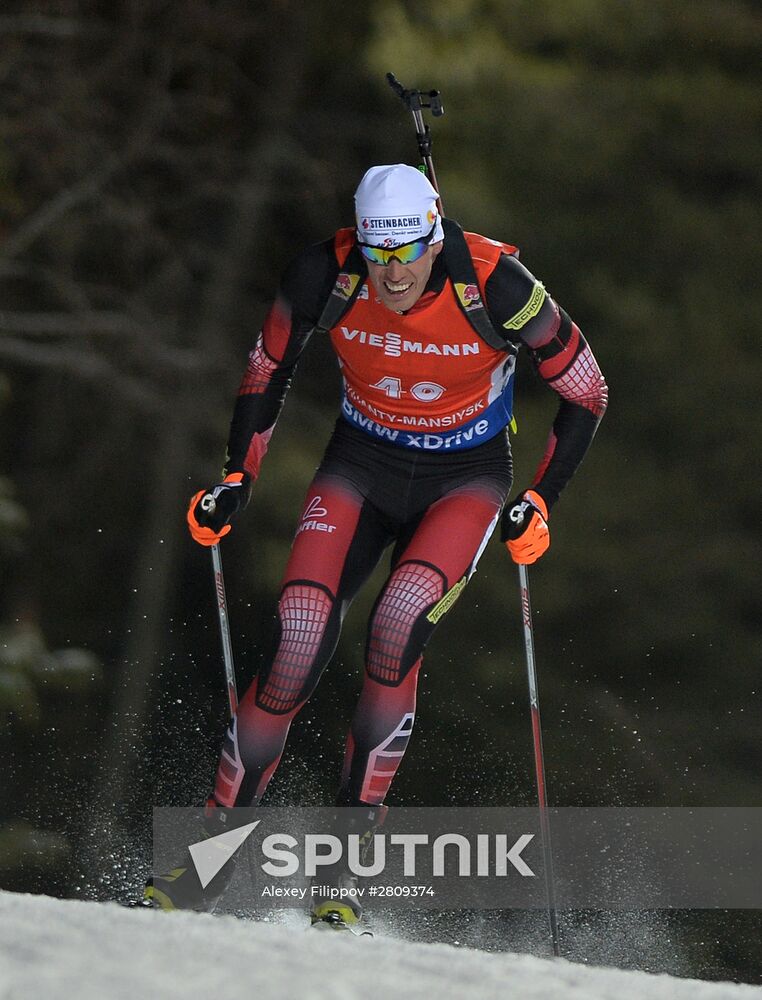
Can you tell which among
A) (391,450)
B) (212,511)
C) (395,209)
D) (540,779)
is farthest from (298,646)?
(395,209)

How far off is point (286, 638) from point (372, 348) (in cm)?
81

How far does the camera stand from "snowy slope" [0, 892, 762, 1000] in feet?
8.31

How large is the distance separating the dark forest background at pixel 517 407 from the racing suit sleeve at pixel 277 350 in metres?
4.85

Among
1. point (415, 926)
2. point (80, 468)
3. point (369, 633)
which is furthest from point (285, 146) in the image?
point (369, 633)

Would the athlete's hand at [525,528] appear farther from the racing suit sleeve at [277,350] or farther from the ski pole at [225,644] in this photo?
the ski pole at [225,644]

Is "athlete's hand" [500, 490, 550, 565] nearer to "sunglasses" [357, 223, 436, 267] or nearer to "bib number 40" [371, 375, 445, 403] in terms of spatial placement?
"bib number 40" [371, 375, 445, 403]

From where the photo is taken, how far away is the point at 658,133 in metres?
10.9

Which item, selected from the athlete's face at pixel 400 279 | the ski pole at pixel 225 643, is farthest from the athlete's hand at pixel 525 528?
the ski pole at pixel 225 643

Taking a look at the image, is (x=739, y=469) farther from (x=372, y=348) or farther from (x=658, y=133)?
(x=372, y=348)

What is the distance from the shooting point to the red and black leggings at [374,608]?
3869 mm

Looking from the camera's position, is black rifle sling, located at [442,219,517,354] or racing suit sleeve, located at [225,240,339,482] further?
racing suit sleeve, located at [225,240,339,482]

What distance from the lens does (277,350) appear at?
4.15 meters

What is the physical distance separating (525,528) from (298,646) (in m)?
0.69

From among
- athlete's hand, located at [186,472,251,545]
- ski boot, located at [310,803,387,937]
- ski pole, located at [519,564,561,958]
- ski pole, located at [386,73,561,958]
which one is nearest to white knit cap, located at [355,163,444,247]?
ski pole, located at [386,73,561,958]
